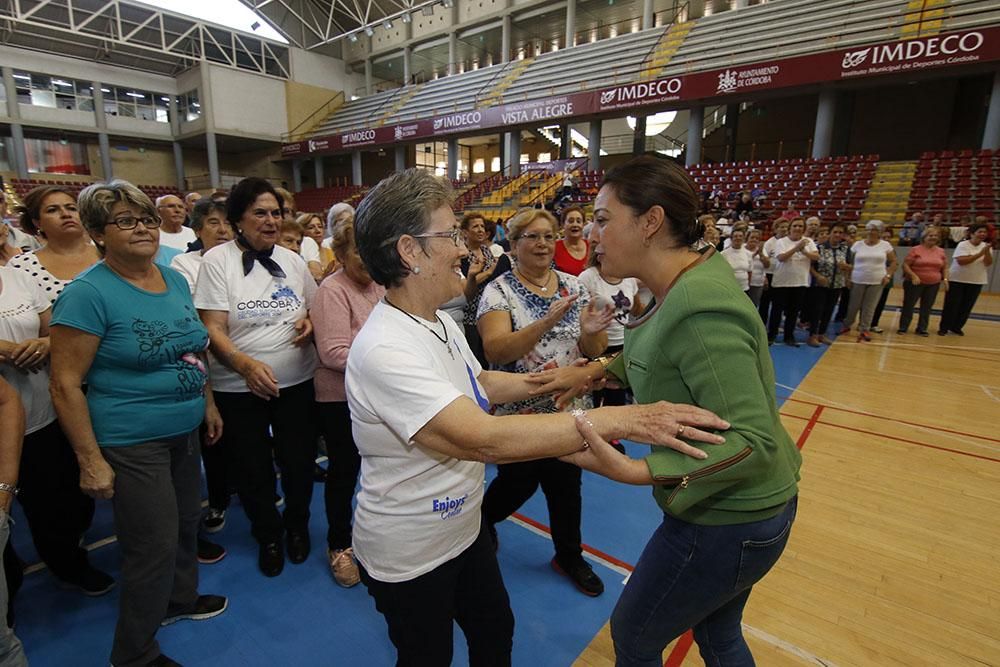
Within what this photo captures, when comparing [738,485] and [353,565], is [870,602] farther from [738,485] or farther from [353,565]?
[353,565]

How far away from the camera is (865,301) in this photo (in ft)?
23.0

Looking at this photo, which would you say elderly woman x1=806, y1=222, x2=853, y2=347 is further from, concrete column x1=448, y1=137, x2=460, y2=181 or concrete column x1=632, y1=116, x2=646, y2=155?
concrete column x1=448, y1=137, x2=460, y2=181

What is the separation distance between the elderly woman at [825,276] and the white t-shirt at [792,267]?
0.18 metres

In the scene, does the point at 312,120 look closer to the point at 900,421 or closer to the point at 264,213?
the point at 264,213

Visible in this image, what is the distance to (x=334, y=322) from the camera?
2225 millimetres

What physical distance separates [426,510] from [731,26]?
19806 mm

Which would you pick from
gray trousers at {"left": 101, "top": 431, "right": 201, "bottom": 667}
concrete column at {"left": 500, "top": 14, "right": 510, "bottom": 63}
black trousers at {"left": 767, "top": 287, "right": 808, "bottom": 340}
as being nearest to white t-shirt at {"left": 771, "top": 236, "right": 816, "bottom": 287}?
black trousers at {"left": 767, "top": 287, "right": 808, "bottom": 340}

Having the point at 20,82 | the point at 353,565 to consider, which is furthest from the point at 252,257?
the point at 20,82

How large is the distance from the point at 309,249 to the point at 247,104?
23560mm

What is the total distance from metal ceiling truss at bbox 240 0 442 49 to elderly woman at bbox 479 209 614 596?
25.8 metres

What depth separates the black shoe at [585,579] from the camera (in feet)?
7.38

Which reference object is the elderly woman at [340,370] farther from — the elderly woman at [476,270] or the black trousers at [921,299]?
the black trousers at [921,299]

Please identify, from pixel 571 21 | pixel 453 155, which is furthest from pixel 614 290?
pixel 571 21

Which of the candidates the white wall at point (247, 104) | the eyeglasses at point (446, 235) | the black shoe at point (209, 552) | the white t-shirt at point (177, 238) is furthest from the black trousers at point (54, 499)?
the white wall at point (247, 104)
